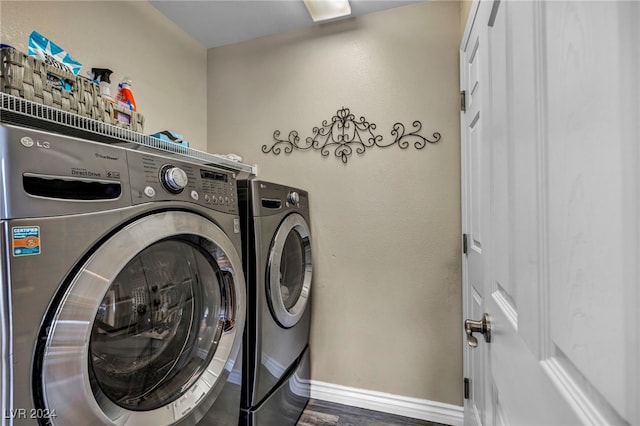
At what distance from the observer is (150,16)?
1.81 m

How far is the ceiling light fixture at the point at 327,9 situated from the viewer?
64.9 inches

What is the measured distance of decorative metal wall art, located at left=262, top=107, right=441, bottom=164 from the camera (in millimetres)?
1766

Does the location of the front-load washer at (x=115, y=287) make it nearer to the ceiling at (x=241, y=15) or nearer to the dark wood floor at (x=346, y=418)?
the dark wood floor at (x=346, y=418)

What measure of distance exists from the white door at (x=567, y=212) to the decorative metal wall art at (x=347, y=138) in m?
1.03

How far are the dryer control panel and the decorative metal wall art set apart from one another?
940mm

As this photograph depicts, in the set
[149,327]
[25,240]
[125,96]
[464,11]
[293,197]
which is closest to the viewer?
[25,240]

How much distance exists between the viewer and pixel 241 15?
1.88 meters

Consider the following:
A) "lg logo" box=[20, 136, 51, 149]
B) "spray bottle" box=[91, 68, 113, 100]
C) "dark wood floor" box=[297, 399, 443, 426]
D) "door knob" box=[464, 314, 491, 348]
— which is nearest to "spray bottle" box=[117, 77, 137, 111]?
"spray bottle" box=[91, 68, 113, 100]

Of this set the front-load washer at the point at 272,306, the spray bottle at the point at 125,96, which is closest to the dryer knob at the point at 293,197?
the front-load washer at the point at 272,306

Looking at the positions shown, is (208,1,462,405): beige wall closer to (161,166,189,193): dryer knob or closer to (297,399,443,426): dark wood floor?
(297,399,443,426): dark wood floor

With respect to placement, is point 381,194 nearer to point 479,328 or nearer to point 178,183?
point 479,328

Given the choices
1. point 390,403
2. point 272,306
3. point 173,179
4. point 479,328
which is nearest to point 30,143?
point 173,179

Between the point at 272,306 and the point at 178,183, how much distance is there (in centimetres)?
73

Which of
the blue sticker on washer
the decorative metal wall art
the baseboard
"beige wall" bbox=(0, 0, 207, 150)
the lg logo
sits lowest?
the baseboard
